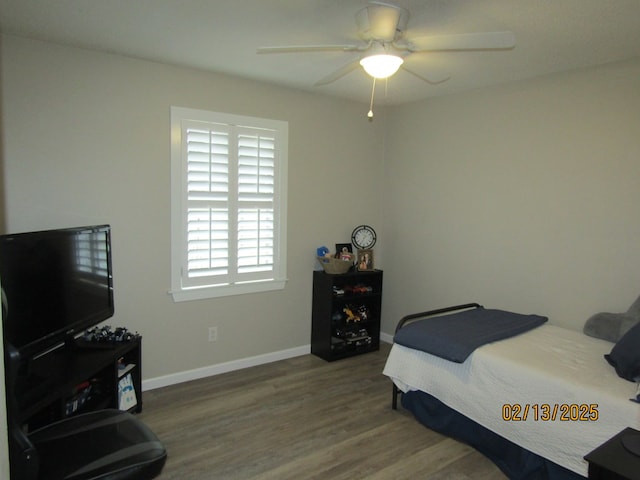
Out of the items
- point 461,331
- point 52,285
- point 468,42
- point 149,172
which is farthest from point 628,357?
point 149,172

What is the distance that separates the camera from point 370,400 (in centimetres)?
327

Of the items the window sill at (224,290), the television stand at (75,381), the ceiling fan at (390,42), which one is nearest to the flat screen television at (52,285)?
the television stand at (75,381)

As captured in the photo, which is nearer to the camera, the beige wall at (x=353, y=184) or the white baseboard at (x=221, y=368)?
the beige wall at (x=353, y=184)

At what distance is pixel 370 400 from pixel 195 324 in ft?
5.02

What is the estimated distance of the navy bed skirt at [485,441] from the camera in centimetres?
224

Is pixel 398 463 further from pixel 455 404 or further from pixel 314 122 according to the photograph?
pixel 314 122

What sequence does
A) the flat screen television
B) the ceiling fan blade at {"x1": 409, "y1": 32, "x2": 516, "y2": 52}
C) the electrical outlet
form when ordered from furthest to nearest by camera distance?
the electrical outlet
the flat screen television
the ceiling fan blade at {"x1": 409, "y1": 32, "x2": 516, "y2": 52}

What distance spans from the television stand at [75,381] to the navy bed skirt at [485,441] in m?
1.91

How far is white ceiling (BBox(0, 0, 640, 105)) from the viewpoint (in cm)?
214

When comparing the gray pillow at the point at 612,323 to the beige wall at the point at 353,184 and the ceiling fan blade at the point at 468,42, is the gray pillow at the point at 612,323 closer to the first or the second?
the beige wall at the point at 353,184

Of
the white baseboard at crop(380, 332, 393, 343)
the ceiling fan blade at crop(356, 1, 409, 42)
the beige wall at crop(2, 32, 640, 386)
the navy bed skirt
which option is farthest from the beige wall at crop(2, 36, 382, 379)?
the ceiling fan blade at crop(356, 1, 409, 42)

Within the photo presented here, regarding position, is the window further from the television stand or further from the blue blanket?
the blue blanket

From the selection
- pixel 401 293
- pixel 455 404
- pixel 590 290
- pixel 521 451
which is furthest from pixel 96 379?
pixel 590 290

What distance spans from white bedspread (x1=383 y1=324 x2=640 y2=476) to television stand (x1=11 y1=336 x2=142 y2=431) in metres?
1.78
